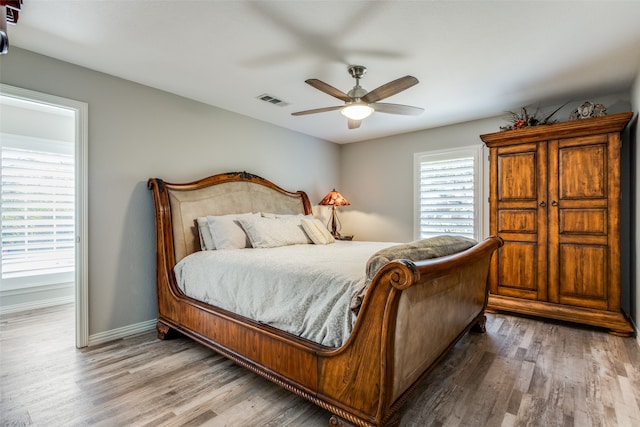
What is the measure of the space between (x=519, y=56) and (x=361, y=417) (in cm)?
286

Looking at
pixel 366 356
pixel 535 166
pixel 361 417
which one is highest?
pixel 535 166

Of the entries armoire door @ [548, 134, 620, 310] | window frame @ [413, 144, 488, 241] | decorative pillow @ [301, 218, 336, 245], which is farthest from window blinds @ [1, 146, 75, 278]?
armoire door @ [548, 134, 620, 310]

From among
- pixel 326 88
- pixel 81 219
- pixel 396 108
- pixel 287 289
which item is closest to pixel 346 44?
pixel 326 88

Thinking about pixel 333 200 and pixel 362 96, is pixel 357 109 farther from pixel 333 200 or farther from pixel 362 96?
pixel 333 200

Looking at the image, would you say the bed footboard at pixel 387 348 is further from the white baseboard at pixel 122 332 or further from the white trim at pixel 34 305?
the white trim at pixel 34 305

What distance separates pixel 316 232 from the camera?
3.75 metres

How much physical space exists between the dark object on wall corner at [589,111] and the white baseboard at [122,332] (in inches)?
192

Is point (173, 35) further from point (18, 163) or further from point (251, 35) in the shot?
point (18, 163)

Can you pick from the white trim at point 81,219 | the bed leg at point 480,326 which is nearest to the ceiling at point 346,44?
the white trim at point 81,219

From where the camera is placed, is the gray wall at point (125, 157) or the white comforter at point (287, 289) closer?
the white comforter at point (287, 289)

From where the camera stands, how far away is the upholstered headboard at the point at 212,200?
10.3 feet

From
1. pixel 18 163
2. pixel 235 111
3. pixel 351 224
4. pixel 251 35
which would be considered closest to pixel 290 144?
pixel 235 111

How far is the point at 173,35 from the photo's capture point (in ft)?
7.50

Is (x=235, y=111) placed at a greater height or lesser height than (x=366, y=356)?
greater
